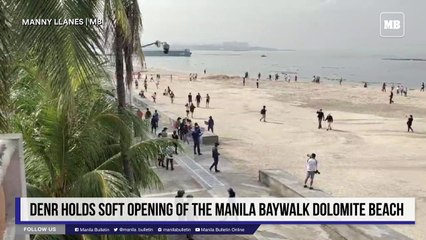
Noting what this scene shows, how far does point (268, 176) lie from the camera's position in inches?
504

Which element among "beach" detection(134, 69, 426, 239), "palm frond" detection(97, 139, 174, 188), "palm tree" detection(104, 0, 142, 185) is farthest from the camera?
"beach" detection(134, 69, 426, 239)

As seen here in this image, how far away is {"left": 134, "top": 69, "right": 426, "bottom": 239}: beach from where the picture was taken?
1448cm

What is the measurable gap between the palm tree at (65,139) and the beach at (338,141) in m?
7.51

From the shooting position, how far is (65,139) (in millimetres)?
4980

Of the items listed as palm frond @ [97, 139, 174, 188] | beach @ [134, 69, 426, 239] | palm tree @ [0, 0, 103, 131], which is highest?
palm tree @ [0, 0, 103, 131]

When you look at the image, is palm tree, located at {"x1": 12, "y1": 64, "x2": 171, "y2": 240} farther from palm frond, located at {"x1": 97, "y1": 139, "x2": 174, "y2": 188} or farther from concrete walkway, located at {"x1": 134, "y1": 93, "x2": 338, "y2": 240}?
concrete walkway, located at {"x1": 134, "y1": 93, "x2": 338, "y2": 240}
